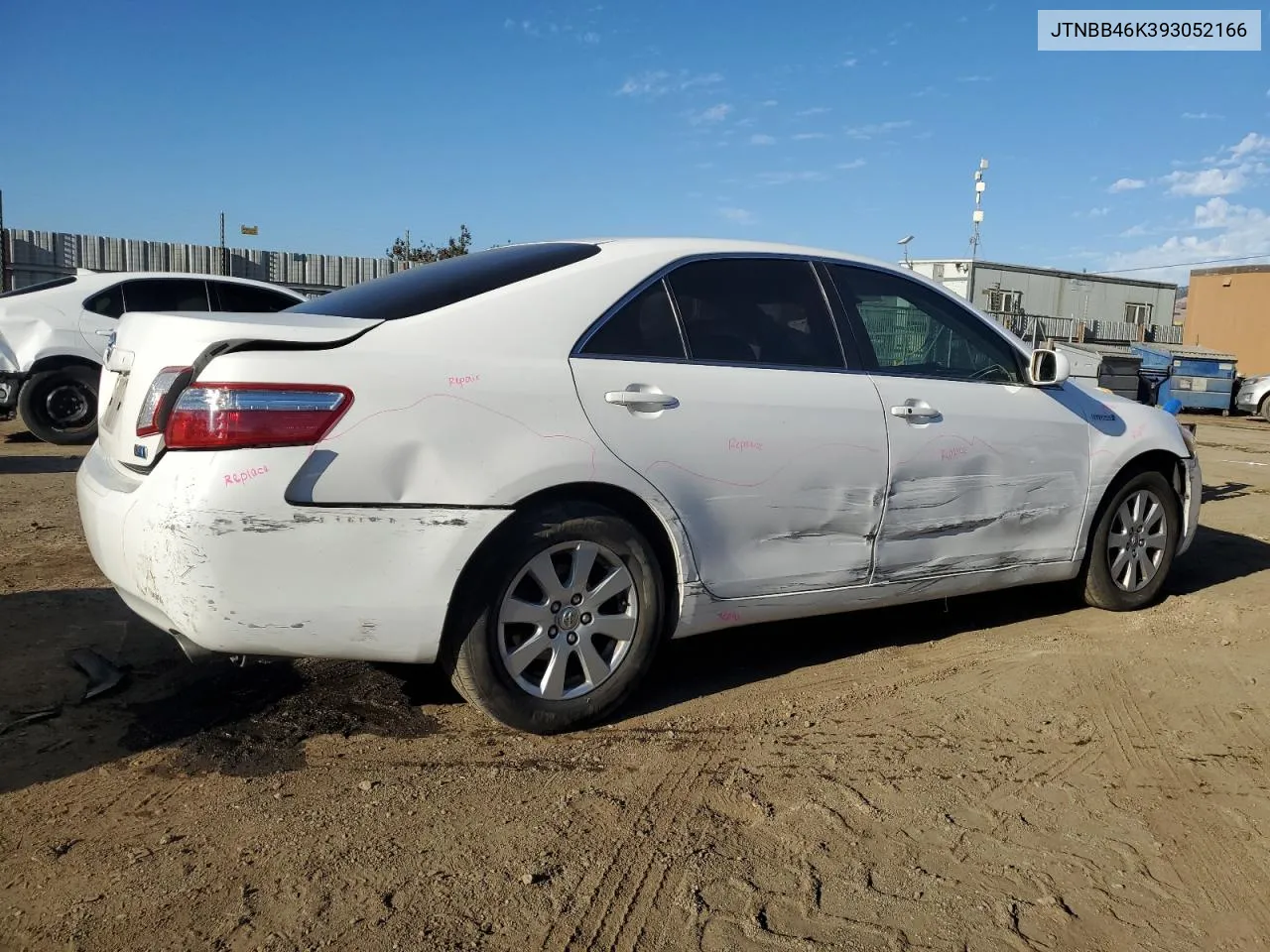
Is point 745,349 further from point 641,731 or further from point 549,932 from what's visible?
point 549,932

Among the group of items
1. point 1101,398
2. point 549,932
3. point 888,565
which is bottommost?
point 549,932

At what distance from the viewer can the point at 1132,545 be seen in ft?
16.6

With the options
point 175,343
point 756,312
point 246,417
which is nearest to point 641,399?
point 756,312

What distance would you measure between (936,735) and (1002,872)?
34.3 inches

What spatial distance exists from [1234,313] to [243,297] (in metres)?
29.4

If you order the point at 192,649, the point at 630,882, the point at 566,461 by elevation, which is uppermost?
the point at 566,461

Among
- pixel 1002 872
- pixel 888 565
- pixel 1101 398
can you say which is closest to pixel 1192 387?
pixel 1101 398

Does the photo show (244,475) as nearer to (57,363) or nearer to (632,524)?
(632,524)

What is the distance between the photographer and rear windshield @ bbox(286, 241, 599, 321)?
3324 mm

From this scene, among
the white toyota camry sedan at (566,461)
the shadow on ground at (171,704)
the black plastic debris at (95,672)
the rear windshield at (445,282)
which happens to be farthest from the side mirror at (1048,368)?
the black plastic debris at (95,672)

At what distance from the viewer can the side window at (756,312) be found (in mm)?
3721

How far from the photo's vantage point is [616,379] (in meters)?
3.39

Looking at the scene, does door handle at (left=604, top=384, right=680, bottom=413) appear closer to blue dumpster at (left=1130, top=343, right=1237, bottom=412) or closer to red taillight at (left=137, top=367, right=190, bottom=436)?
red taillight at (left=137, top=367, right=190, bottom=436)

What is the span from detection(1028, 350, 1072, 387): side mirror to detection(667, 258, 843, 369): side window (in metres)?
1.10
